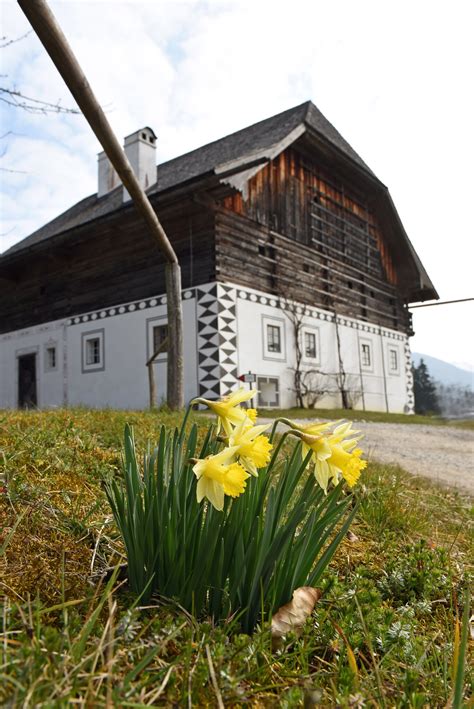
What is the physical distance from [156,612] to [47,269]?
1900cm

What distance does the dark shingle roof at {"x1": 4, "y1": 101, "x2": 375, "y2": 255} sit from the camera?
53.4 ft

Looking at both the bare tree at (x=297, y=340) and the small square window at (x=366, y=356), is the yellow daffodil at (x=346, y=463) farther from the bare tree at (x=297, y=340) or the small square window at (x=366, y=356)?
the small square window at (x=366, y=356)

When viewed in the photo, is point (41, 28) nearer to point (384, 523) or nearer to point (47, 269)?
point (384, 523)

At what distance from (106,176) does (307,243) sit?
8.25 meters

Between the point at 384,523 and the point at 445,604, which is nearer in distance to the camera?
the point at 445,604

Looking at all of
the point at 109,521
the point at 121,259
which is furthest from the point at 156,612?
the point at 121,259

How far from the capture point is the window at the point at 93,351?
17.1 m

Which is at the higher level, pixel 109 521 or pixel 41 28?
pixel 41 28

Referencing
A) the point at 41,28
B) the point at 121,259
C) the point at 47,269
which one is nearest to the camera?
the point at 41,28

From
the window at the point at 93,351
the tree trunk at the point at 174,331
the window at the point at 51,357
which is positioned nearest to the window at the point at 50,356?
the window at the point at 51,357

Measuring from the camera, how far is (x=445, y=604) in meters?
2.22

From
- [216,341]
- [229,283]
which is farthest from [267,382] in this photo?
[229,283]

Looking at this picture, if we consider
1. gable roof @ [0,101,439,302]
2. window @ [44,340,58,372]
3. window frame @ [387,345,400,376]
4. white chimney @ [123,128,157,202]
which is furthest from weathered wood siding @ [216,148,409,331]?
window @ [44,340,58,372]

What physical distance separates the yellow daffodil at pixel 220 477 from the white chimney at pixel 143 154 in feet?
58.3
